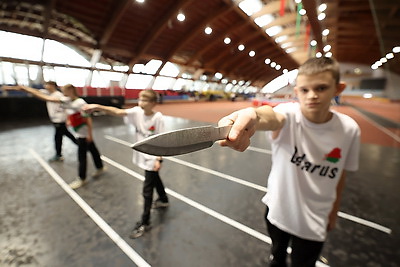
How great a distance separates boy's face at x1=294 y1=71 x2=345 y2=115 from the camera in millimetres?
1075

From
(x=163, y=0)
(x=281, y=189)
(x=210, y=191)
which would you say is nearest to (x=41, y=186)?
(x=210, y=191)

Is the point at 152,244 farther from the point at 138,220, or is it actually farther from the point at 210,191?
the point at 210,191

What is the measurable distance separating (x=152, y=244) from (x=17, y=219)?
2.11 meters

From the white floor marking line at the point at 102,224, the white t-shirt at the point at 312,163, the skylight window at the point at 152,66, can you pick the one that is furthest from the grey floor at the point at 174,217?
the skylight window at the point at 152,66

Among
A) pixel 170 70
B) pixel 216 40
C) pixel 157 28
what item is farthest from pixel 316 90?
pixel 170 70

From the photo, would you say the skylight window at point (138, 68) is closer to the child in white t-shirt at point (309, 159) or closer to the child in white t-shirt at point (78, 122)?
the child in white t-shirt at point (78, 122)

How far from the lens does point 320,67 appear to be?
1.08 meters

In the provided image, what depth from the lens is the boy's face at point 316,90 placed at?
1.08 metres

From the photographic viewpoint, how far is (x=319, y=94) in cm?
110

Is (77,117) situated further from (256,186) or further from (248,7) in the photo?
(248,7)

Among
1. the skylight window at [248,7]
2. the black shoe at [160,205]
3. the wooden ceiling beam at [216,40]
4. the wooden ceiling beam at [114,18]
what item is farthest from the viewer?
the wooden ceiling beam at [216,40]

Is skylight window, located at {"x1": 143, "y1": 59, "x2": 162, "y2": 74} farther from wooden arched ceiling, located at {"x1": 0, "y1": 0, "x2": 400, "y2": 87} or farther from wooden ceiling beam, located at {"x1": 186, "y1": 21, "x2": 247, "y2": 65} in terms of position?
wooden ceiling beam, located at {"x1": 186, "y1": 21, "x2": 247, "y2": 65}

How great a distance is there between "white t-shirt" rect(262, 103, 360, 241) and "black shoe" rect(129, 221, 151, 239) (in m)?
1.92

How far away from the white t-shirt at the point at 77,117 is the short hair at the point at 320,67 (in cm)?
378
